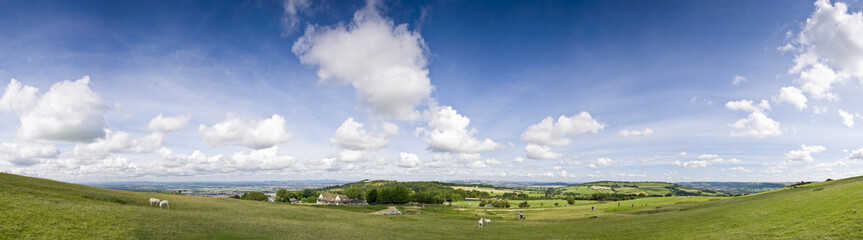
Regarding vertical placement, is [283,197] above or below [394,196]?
below

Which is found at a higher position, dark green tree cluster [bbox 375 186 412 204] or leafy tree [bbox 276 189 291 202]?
dark green tree cluster [bbox 375 186 412 204]

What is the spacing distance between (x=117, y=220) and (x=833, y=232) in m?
52.2

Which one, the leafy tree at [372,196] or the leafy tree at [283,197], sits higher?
the leafy tree at [372,196]

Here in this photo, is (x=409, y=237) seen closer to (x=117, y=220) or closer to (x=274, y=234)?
(x=274, y=234)

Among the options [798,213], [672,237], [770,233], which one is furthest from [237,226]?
[798,213]

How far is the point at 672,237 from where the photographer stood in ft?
95.8

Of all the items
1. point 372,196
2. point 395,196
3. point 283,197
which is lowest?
point 283,197

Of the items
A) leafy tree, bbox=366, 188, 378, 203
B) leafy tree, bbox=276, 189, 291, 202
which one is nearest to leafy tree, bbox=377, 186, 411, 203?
leafy tree, bbox=366, 188, 378, 203

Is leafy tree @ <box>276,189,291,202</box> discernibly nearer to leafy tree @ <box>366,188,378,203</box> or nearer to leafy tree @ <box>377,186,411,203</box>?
leafy tree @ <box>366,188,378,203</box>

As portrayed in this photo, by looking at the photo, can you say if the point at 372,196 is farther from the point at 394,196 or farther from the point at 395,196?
the point at 395,196

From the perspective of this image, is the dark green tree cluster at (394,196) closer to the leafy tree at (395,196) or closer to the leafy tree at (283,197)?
the leafy tree at (395,196)

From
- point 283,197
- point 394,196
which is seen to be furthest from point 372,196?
point 283,197

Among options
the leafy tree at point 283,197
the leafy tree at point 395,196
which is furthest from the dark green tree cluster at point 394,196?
the leafy tree at point 283,197

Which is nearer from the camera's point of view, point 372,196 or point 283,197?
point 372,196
